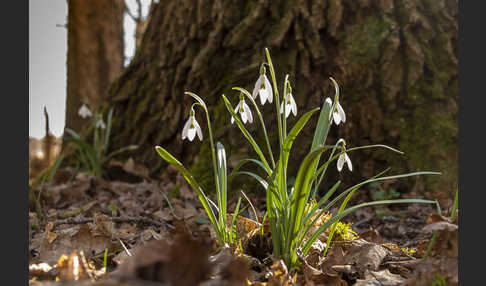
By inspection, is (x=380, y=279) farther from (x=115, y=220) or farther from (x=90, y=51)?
(x=90, y=51)

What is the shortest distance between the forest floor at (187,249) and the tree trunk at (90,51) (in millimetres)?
3550

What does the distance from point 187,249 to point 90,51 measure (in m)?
6.50

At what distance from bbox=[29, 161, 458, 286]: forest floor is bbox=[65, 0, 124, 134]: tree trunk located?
11.6 ft

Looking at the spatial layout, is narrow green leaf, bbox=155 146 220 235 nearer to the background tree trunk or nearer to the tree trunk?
the background tree trunk

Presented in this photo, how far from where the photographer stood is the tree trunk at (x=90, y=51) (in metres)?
6.09

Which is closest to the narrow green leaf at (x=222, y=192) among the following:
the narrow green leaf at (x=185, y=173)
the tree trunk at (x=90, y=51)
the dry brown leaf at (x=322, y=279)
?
the narrow green leaf at (x=185, y=173)

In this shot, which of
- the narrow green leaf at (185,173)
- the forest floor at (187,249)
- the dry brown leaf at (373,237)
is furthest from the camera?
the dry brown leaf at (373,237)

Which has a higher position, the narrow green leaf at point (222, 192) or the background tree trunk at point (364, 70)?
the background tree trunk at point (364, 70)

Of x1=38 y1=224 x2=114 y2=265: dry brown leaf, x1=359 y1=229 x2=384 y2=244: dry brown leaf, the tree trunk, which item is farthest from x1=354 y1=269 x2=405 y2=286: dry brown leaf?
the tree trunk

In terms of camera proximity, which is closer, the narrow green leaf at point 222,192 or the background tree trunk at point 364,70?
the narrow green leaf at point 222,192

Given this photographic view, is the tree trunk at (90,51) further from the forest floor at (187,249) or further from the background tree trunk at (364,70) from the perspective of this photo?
the background tree trunk at (364,70)

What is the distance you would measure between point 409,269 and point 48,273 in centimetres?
110

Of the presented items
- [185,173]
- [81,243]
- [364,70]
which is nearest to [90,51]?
[364,70]

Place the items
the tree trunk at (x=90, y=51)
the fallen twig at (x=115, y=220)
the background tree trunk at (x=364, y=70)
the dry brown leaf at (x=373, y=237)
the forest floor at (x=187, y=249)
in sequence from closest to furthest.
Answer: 1. the forest floor at (x=187, y=249)
2. the dry brown leaf at (x=373, y=237)
3. the fallen twig at (x=115, y=220)
4. the background tree trunk at (x=364, y=70)
5. the tree trunk at (x=90, y=51)
